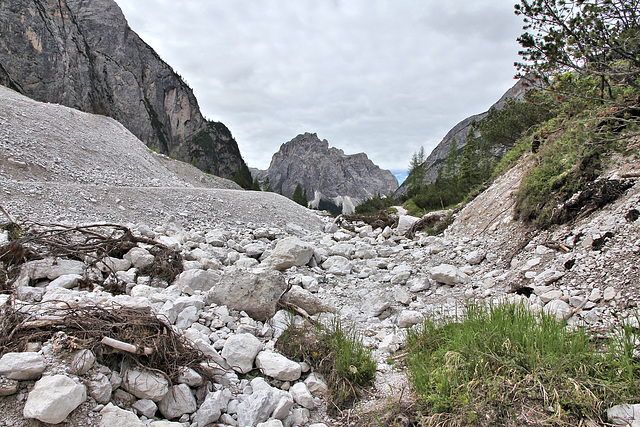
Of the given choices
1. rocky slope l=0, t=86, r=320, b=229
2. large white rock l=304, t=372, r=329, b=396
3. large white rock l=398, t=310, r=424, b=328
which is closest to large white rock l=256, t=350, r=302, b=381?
large white rock l=304, t=372, r=329, b=396

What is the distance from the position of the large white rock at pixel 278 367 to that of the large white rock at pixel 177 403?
82 centimetres

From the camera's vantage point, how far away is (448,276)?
20.4ft

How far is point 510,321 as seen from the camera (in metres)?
3.34

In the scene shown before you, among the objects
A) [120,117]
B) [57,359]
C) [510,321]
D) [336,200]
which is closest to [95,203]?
[57,359]

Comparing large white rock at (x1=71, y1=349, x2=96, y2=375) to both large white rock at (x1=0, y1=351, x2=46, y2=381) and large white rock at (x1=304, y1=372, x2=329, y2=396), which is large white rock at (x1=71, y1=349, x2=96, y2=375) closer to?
large white rock at (x1=0, y1=351, x2=46, y2=381)

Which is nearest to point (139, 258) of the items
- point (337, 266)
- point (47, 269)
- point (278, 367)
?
point (47, 269)

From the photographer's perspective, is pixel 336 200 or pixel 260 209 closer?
pixel 260 209

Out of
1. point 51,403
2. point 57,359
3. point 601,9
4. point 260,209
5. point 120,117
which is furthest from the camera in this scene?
point 120,117

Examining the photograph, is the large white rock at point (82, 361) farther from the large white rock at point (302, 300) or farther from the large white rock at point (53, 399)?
the large white rock at point (302, 300)

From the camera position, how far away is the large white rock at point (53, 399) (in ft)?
6.40

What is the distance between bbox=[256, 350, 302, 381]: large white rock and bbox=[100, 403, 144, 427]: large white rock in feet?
4.40

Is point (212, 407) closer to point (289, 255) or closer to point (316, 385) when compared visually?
point (316, 385)

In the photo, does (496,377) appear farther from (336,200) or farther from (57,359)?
(336,200)

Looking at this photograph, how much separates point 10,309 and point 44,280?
2.64 m
